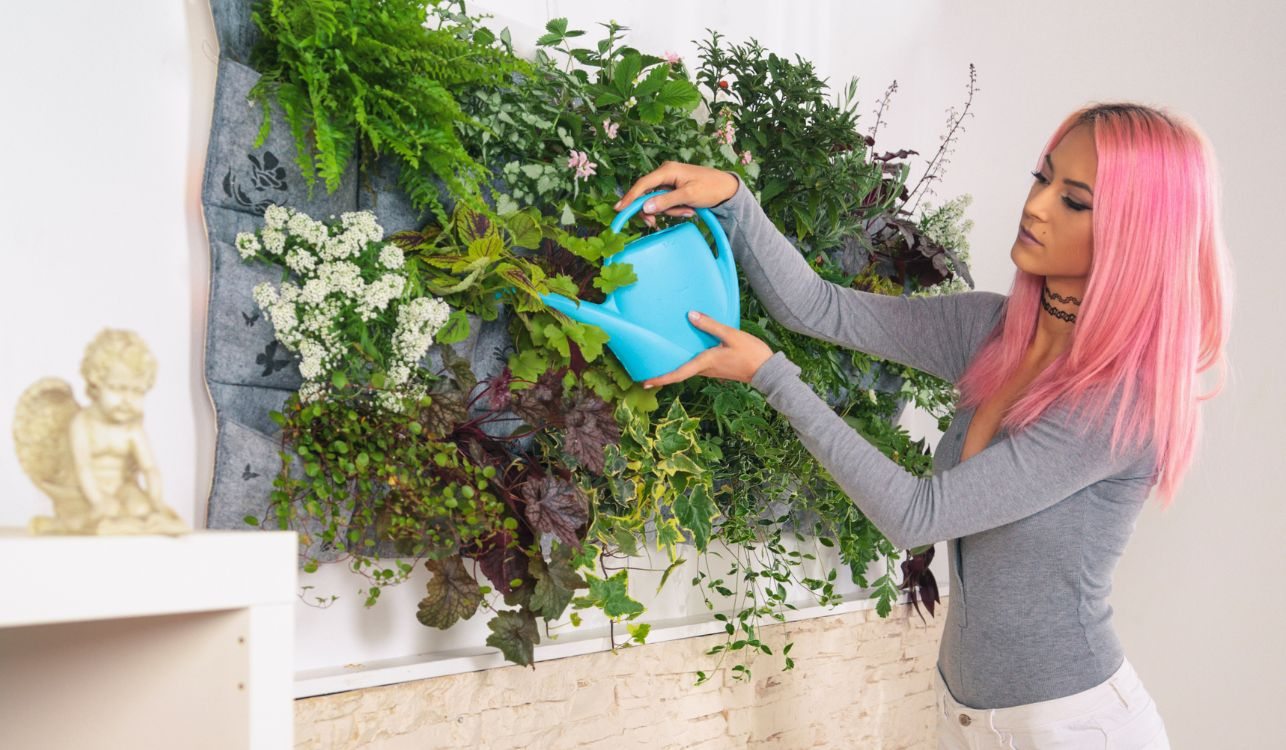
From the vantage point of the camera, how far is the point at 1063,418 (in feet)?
4.00

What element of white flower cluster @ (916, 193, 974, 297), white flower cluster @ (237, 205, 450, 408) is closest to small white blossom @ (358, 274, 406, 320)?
white flower cluster @ (237, 205, 450, 408)

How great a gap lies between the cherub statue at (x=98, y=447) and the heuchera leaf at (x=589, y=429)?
0.66m

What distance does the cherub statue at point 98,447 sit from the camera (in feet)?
1.82

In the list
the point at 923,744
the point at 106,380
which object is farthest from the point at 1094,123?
the point at 923,744

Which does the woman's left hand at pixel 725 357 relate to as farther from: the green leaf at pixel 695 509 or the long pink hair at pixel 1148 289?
the long pink hair at pixel 1148 289

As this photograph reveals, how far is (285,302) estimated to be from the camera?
1.04 m

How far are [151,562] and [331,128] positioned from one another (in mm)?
632

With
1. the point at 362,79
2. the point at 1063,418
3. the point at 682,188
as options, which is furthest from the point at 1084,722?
the point at 362,79

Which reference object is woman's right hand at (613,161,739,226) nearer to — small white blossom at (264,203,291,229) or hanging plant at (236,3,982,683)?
hanging plant at (236,3,982,683)

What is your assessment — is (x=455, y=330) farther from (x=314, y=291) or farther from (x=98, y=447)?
(x=98, y=447)

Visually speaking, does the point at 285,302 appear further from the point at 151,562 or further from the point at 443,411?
the point at 151,562

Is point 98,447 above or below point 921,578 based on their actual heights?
above

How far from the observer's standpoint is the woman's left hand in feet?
4.25

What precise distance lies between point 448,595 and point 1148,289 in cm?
97
